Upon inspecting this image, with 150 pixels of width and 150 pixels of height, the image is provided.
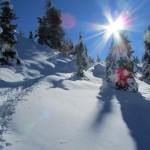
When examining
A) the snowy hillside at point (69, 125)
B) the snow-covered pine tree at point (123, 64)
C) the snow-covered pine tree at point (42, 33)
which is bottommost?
the snowy hillside at point (69, 125)

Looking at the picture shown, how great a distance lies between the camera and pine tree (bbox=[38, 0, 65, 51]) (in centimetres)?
6800

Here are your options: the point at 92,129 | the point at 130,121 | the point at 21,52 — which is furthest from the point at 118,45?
the point at 92,129

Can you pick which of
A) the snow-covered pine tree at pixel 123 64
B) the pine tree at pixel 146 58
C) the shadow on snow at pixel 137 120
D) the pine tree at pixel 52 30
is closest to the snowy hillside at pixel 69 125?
the shadow on snow at pixel 137 120

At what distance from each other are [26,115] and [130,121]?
742 cm

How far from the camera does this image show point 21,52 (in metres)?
53.8

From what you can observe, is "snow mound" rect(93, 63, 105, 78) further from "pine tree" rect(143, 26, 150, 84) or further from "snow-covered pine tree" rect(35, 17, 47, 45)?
"snow-covered pine tree" rect(35, 17, 47, 45)

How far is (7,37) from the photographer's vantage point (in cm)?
4181

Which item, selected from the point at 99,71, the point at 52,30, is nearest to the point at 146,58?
the point at 99,71

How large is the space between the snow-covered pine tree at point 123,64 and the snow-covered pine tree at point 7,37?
14101 mm

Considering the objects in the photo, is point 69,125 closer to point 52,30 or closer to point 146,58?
point 146,58

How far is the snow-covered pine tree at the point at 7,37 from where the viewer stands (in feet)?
133

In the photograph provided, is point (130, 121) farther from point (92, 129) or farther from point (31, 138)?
point (31, 138)

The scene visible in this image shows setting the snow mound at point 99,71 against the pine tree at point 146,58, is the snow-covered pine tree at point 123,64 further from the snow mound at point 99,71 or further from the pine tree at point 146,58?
the snow mound at point 99,71

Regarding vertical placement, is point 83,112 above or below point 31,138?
above
